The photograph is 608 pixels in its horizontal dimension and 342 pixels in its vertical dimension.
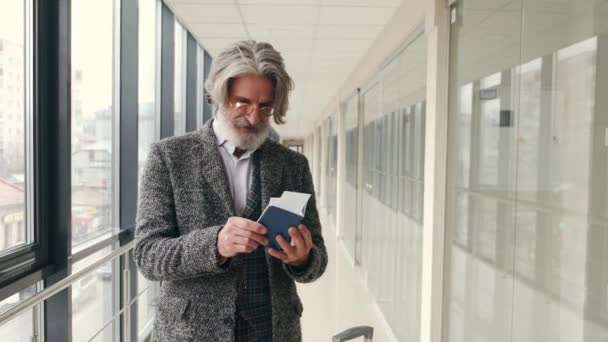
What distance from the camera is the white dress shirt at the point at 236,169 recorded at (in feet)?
3.83

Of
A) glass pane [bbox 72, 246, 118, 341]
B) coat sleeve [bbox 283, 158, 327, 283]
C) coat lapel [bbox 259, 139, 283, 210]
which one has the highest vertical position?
coat lapel [bbox 259, 139, 283, 210]

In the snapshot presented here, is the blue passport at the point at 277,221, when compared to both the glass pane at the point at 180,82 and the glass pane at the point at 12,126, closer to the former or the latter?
the glass pane at the point at 12,126

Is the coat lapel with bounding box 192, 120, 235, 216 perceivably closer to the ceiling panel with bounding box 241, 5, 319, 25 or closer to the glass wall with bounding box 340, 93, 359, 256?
the ceiling panel with bounding box 241, 5, 319, 25

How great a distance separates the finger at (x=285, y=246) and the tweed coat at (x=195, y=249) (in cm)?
9

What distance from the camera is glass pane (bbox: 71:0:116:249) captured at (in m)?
2.63

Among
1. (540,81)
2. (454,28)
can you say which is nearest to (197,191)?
(540,81)

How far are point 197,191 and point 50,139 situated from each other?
137 cm

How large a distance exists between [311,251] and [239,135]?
32 centimetres

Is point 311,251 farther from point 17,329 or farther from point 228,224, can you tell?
point 17,329

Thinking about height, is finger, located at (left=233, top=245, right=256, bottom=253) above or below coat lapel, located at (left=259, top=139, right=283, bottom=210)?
below

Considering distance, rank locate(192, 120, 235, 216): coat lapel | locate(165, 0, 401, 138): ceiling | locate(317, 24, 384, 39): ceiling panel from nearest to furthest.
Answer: locate(192, 120, 235, 216): coat lapel, locate(165, 0, 401, 138): ceiling, locate(317, 24, 384, 39): ceiling panel

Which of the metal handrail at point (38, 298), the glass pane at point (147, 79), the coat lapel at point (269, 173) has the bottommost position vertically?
the metal handrail at point (38, 298)

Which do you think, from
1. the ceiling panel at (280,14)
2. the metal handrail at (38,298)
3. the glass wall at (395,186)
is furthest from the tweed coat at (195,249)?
the ceiling panel at (280,14)

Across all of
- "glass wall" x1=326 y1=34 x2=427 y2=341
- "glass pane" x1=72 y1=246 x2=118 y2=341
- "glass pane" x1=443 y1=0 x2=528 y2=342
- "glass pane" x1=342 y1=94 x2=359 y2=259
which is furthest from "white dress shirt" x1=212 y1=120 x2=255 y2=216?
"glass pane" x1=342 y1=94 x2=359 y2=259
